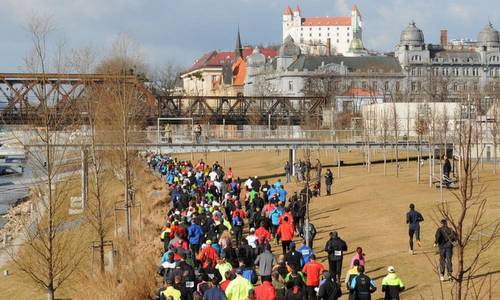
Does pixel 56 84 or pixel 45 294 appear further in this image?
pixel 45 294

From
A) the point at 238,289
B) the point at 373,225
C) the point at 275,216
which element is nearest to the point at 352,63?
the point at 373,225

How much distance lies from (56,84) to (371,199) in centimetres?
2249

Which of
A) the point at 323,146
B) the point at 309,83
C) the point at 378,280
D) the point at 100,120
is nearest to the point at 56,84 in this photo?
the point at 378,280

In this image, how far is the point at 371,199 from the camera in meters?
40.6

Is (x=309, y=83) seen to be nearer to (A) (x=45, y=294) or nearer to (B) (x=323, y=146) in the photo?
(B) (x=323, y=146)

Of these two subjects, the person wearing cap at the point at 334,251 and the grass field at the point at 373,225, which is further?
the grass field at the point at 373,225

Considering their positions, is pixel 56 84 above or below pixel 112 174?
above

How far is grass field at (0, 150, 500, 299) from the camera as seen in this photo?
21953 millimetres

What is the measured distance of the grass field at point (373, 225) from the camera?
22.0 metres

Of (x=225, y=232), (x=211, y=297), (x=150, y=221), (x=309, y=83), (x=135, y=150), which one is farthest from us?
(x=309, y=83)

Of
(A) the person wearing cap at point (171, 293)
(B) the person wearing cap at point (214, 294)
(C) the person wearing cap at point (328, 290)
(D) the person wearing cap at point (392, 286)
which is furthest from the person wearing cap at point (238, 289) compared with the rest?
(D) the person wearing cap at point (392, 286)

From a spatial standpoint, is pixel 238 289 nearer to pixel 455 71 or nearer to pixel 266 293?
pixel 266 293

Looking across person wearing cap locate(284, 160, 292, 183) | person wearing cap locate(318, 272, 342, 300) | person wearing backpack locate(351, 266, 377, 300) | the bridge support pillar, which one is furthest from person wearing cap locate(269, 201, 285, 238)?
person wearing cap locate(284, 160, 292, 183)

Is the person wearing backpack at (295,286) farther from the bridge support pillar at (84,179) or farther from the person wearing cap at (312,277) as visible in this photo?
the bridge support pillar at (84,179)
